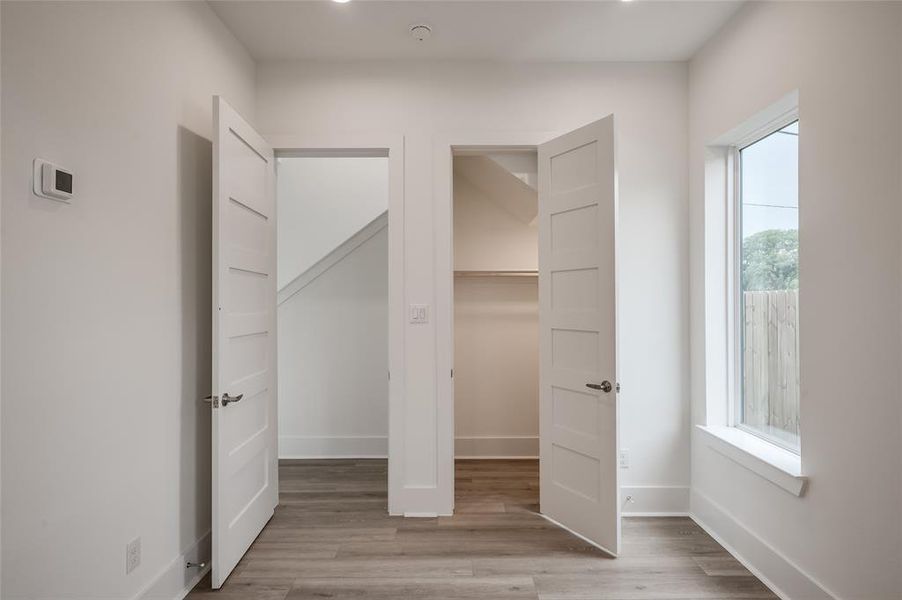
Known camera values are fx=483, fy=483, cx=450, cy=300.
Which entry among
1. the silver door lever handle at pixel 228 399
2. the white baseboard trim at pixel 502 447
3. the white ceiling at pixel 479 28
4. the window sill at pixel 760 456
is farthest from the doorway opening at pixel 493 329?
the silver door lever handle at pixel 228 399

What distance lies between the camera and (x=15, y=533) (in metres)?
1.33

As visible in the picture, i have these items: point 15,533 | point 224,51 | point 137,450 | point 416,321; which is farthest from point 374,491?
point 224,51

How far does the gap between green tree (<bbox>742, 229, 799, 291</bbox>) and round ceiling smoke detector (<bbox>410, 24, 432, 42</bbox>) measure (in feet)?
6.74

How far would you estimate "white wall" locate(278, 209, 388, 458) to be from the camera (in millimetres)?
3977

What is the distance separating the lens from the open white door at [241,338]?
7.00ft

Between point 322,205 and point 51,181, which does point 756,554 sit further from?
point 322,205

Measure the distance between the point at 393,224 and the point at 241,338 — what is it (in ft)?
3.56

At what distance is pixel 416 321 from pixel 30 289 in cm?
183

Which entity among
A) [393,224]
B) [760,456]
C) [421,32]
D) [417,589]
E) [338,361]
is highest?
[421,32]

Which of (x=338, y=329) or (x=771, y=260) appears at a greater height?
(x=771, y=260)

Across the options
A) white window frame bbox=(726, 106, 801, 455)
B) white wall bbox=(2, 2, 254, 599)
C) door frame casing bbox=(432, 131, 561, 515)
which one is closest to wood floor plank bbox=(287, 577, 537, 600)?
white wall bbox=(2, 2, 254, 599)

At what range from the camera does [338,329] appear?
4.00 meters

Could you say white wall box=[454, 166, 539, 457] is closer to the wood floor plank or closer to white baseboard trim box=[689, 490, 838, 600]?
white baseboard trim box=[689, 490, 838, 600]

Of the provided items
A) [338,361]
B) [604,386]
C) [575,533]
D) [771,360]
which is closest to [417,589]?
[575,533]
